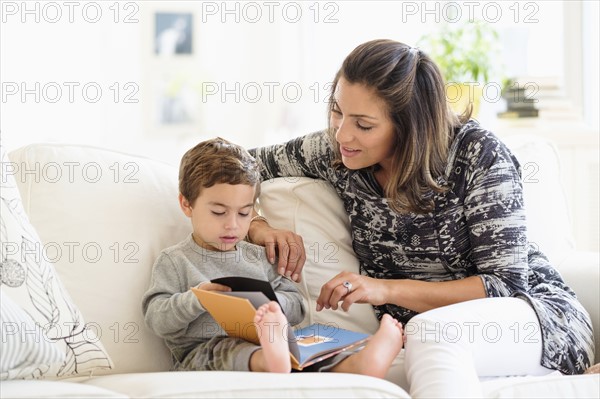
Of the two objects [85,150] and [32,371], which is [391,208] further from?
[32,371]

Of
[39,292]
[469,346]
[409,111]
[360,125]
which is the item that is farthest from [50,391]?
[409,111]

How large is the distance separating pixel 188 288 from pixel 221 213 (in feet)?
0.60

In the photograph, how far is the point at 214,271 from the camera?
74.0 inches

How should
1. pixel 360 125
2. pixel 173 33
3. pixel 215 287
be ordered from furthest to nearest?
pixel 173 33 < pixel 360 125 < pixel 215 287

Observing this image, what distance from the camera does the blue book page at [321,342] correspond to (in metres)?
1.68

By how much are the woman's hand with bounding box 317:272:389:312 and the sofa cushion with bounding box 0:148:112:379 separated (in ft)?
1.62

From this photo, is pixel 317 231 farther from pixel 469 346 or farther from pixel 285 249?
pixel 469 346

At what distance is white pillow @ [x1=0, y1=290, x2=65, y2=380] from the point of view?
137 cm

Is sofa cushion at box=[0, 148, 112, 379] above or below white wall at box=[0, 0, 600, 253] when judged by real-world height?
below

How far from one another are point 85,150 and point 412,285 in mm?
840

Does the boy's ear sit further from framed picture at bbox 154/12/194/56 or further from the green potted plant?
framed picture at bbox 154/12/194/56

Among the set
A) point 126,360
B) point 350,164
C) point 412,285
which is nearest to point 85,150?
point 126,360

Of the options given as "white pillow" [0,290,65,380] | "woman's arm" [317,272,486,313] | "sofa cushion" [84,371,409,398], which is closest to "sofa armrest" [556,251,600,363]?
"woman's arm" [317,272,486,313]

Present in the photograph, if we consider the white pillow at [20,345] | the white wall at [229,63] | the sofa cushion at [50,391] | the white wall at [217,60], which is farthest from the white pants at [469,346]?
the white wall at [217,60]
